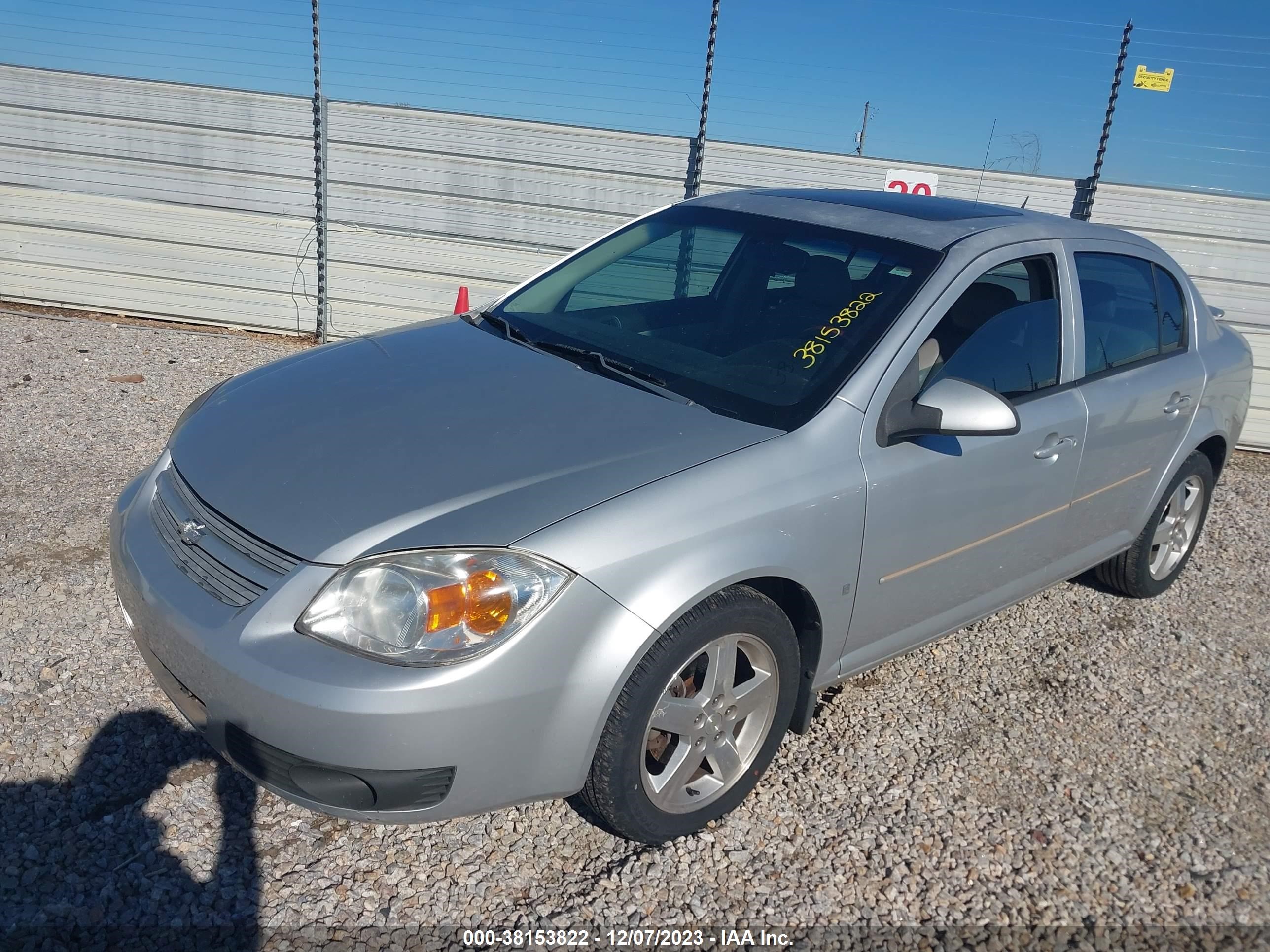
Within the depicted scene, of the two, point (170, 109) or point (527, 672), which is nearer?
point (527, 672)

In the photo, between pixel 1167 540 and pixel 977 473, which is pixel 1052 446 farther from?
pixel 1167 540

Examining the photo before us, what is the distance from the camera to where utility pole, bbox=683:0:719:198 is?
7.96 m

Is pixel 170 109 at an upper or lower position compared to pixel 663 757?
upper

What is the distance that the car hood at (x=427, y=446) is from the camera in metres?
2.32

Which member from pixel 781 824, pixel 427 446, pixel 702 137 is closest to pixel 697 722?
pixel 781 824

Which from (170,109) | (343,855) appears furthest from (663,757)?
(170,109)

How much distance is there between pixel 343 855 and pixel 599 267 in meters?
2.37

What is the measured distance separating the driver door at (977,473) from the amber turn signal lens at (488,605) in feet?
3.72

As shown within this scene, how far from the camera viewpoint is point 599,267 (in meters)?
3.91

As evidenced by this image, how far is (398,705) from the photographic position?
6.89 feet

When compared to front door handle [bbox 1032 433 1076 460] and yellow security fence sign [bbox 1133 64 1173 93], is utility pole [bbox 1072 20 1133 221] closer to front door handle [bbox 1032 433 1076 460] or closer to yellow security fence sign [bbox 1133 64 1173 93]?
yellow security fence sign [bbox 1133 64 1173 93]

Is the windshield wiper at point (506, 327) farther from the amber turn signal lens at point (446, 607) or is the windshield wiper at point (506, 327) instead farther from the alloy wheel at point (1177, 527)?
the alloy wheel at point (1177, 527)

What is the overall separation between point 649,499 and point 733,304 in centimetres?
126

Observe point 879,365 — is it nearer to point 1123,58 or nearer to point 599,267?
point 599,267
